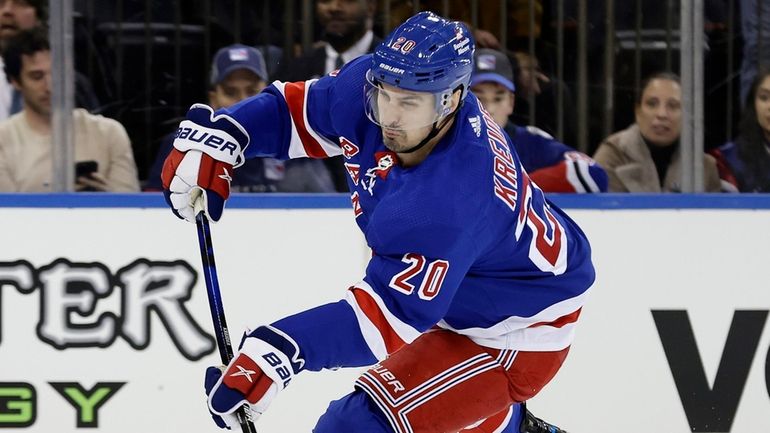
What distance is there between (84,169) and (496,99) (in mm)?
1261

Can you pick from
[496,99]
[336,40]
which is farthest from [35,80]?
[496,99]

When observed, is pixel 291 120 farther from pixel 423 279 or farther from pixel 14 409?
pixel 14 409

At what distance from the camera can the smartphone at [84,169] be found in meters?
4.22

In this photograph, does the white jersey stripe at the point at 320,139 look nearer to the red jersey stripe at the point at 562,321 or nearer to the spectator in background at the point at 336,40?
the red jersey stripe at the point at 562,321

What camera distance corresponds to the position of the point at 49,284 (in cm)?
414

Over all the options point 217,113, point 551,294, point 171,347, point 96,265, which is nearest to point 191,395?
point 171,347

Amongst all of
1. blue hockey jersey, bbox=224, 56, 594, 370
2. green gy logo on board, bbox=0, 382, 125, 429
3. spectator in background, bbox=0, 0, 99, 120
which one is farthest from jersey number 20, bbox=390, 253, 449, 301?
spectator in background, bbox=0, 0, 99, 120

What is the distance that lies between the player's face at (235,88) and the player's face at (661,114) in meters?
1.16

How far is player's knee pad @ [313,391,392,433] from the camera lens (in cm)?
300

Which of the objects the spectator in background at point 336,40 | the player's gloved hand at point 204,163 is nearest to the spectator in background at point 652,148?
the spectator in background at point 336,40

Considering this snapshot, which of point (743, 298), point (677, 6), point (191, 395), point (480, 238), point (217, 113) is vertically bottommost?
point (191, 395)

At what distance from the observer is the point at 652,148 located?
4.28m

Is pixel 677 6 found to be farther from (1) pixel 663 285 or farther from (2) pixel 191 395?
(2) pixel 191 395

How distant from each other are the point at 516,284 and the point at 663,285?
1207 millimetres
